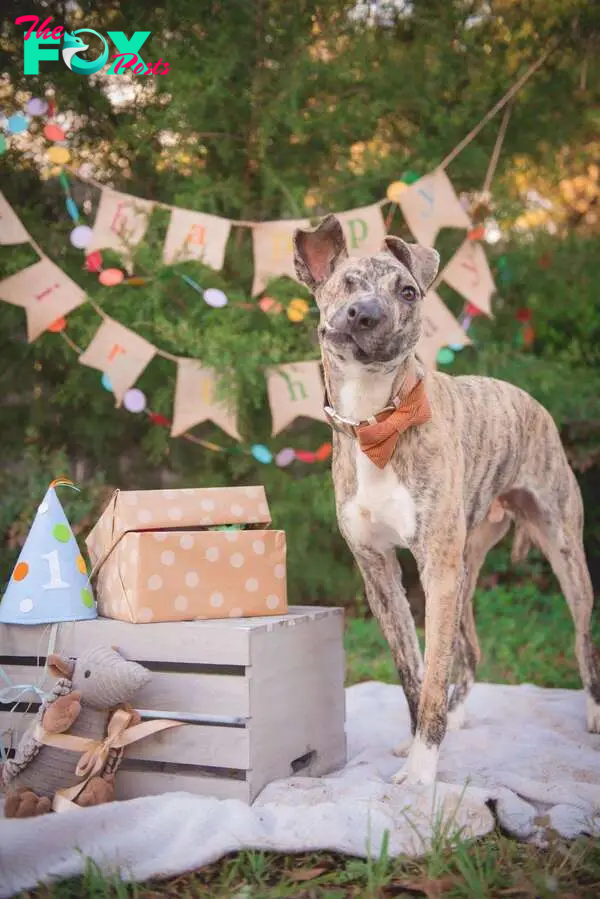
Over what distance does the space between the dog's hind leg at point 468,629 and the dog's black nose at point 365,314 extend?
1187 millimetres

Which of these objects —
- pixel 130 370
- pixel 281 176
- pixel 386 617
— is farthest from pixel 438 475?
pixel 281 176

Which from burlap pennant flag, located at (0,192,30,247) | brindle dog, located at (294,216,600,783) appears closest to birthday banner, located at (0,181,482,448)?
burlap pennant flag, located at (0,192,30,247)

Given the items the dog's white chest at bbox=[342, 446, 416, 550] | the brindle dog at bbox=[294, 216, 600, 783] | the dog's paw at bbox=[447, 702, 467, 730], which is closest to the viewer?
the brindle dog at bbox=[294, 216, 600, 783]

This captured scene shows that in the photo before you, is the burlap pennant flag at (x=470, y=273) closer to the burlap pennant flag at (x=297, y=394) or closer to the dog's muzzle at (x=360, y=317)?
the burlap pennant flag at (x=297, y=394)

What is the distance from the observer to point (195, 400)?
15.1ft

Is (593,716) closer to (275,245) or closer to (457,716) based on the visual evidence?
(457,716)

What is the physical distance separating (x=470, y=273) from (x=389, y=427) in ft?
8.02

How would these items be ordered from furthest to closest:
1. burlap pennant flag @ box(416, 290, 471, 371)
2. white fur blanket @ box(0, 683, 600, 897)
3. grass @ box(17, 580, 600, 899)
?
burlap pennant flag @ box(416, 290, 471, 371) → white fur blanket @ box(0, 683, 600, 897) → grass @ box(17, 580, 600, 899)

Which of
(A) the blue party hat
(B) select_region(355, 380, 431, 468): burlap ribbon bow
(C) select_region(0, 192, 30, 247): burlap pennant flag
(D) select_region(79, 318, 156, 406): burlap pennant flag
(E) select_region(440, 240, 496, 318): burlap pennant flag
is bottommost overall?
(A) the blue party hat

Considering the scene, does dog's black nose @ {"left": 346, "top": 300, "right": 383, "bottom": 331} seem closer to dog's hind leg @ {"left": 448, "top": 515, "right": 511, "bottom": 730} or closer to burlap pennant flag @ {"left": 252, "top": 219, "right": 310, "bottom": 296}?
dog's hind leg @ {"left": 448, "top": 515, "right": 511, "bottom": 730}

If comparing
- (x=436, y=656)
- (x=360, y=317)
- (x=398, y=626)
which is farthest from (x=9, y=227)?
(x=436, y=656)

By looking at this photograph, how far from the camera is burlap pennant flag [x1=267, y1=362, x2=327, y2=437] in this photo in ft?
14.8

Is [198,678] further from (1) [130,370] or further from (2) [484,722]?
(1) [130,370]

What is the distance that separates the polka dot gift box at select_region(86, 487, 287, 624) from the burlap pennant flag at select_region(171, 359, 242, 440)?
179 cm
